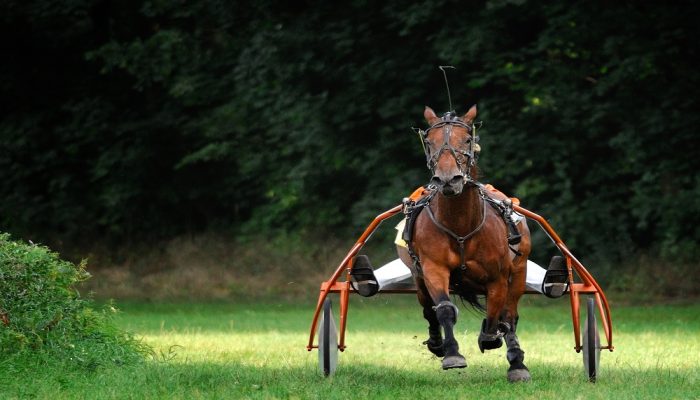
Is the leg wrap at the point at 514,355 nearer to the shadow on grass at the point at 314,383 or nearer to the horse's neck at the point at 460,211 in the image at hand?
the shadow on grass at the point at 314,383

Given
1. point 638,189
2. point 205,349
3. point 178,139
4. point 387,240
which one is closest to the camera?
point 205,349

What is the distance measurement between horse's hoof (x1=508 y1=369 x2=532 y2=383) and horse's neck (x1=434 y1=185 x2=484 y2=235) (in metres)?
1.08

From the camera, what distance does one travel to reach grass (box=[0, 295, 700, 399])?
7.70 m

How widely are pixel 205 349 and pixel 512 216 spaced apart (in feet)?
13.9

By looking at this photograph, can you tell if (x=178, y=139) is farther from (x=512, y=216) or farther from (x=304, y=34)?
(x=512, y=216)

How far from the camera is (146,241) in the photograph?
26.5 m

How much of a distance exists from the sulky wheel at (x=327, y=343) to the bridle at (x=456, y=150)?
58.2 inches

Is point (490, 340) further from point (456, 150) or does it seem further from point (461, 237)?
point (456, 150)

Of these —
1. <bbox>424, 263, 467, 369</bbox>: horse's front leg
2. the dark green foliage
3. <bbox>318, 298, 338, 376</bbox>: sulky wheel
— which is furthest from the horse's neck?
the dark green foliage

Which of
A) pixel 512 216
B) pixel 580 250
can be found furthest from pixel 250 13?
pixel 512 216

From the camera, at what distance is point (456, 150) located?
25.5 feet

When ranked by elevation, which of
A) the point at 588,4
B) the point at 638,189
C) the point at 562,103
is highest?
the point at 588,4

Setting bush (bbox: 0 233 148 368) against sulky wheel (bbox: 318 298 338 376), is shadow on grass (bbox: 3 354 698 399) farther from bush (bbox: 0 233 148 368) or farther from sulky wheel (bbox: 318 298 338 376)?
bush (bbox: 0 233 148 368)

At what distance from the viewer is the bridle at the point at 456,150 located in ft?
25.4
